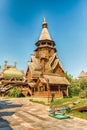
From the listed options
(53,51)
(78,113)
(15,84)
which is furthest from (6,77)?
(78,113)

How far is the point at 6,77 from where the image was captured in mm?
53688

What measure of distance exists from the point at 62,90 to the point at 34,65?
12.9m

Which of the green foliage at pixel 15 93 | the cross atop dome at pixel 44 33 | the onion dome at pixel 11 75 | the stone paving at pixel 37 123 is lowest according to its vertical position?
the stone paving at pixel 37 123

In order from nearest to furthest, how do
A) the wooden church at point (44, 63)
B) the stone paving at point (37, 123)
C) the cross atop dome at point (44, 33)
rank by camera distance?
the stone paving at point (37, 123), the wooden church at point (44, 63), the cross atop dome at point (44, 33)

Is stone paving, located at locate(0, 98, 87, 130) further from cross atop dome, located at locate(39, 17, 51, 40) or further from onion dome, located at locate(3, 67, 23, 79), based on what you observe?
onion dome, located at locate(3, 67, 23, 79)

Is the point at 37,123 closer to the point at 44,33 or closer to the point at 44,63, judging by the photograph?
the point at 44,63

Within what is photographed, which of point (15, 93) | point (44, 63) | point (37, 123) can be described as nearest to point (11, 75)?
point (15, 93)

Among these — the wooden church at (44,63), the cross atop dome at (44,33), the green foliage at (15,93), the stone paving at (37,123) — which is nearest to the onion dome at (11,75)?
the wooden church at (44,63)

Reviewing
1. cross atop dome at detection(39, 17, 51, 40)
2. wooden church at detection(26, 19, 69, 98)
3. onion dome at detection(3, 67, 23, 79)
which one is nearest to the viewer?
wooden church at detection(26, 19, 69, 98)

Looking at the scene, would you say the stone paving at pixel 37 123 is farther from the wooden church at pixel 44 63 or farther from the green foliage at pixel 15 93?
the green foliage at pixel 15 93

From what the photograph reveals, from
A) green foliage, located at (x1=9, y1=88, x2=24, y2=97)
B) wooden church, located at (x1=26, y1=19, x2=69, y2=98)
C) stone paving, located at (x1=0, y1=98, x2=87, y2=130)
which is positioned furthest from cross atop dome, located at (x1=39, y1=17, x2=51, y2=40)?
stone paving, located at (x1=0, y1=98, x2=87, y2=130)

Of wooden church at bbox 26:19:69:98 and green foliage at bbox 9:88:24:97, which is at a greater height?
wooden church at bbox 26:19:69:98

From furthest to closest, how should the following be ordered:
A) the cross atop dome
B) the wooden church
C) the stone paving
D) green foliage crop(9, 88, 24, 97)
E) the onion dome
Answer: the onion dome < the cross atop dome < the wooden church < green foliage crop(9, 88, 24, 97) < the stone paving

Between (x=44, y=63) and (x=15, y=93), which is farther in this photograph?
(x=44, y=63)
